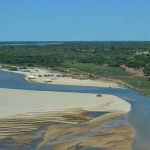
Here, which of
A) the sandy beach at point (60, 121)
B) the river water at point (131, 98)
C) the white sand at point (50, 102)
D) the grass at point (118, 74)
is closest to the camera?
the sandy beach at point (60, 121)

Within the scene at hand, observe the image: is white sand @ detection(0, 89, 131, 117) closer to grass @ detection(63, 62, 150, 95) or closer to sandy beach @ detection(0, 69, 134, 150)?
sandy beach @ detection(0, 69, 134, 150)

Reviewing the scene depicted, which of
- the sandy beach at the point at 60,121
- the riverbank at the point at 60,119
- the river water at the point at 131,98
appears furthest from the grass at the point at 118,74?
the riverbank at the point at 60,119

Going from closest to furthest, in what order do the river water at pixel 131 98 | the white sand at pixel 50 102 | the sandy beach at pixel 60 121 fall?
the sandy beach at pixel 60 121 < the river water at pixel 131 98 < the white sand at pixel 50 102

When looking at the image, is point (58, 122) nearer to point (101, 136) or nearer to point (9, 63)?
point (101, 136)

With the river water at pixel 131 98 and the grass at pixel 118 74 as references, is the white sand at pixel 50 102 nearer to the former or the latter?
the river water at pixel 131 98

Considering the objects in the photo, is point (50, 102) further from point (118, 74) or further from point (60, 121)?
point (118, 74)

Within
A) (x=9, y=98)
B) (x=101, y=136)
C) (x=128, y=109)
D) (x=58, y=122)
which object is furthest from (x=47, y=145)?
(x=9, y=98)

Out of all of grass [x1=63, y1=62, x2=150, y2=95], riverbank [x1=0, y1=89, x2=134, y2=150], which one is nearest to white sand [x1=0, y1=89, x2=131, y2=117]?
riverbank [x1=0, y1=89, x2=134, y2=150]

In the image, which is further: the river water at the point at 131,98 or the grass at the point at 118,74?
the grass at the point at 118,74
